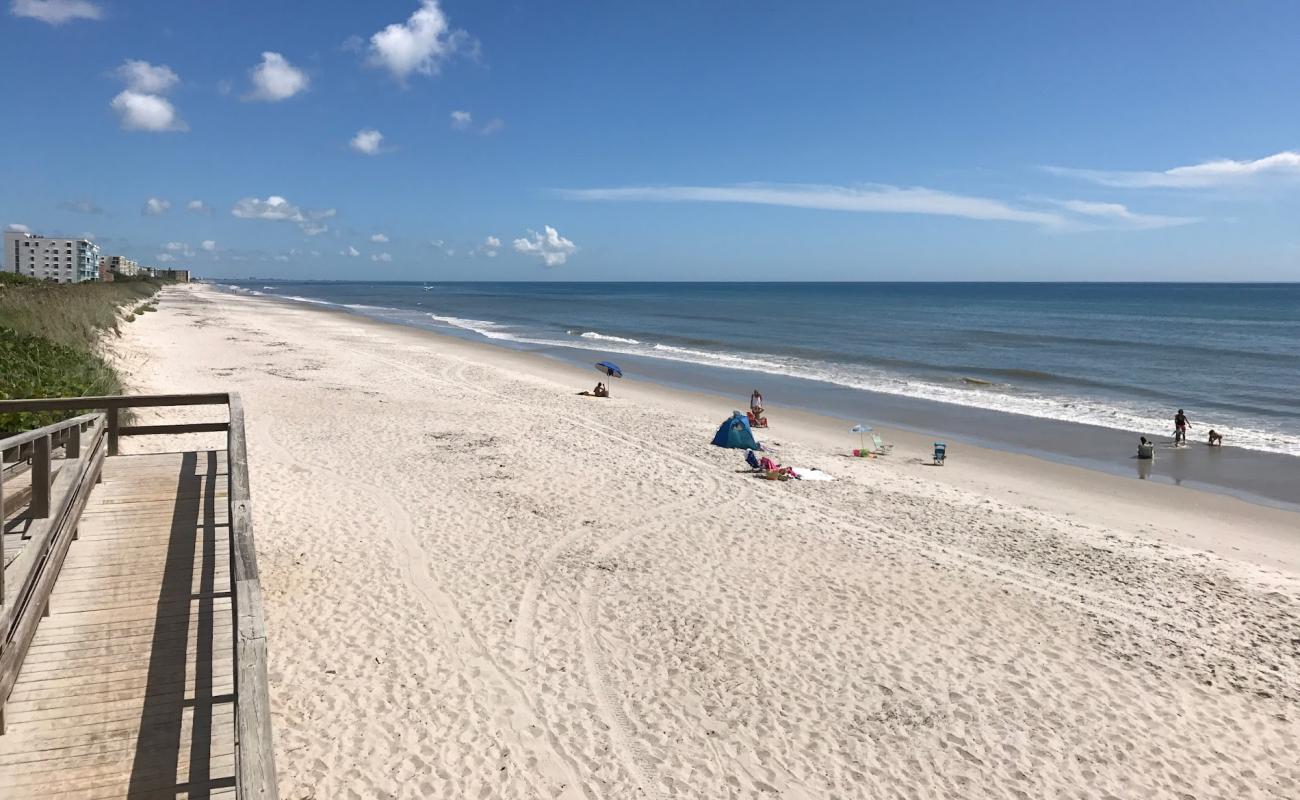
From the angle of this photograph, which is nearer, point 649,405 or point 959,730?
point 959,730

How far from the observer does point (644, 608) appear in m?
8.44

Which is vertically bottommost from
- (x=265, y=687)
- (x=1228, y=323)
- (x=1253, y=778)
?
(x=1253, y=778)

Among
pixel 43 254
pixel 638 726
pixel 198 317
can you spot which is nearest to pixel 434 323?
pixel 198 317

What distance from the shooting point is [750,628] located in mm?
8070

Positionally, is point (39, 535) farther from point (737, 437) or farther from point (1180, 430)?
point (1180, 430)

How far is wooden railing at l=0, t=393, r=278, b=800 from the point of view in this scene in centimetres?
291

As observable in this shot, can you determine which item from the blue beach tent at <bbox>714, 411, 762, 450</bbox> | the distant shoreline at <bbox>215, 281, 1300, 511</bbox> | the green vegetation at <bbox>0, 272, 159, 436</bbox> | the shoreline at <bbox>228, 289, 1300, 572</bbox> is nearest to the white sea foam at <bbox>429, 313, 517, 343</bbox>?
the distant shoreline at <bbox>215, 281, 1300, 511</bbox>

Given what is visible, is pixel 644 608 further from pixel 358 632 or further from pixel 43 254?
pixel 43 254

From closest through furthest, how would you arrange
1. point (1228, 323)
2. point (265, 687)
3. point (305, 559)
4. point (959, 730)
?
point (265, 687) → point (959, 730) → point (305, 559) → point (1228, 323)

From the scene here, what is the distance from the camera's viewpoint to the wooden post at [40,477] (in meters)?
5.08

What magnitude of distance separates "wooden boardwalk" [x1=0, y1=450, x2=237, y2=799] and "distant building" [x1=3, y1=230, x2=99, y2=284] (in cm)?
15010

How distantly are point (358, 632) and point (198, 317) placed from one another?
48.5m

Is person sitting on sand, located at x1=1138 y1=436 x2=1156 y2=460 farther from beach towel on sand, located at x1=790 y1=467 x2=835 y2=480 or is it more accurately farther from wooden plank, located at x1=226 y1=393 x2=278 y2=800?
wooden plank, located at x1=226 y1=393 x2=278 y2=800

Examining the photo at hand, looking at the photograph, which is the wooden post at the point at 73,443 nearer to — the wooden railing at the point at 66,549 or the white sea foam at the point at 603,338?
the wooden railing at the point at 66,549
